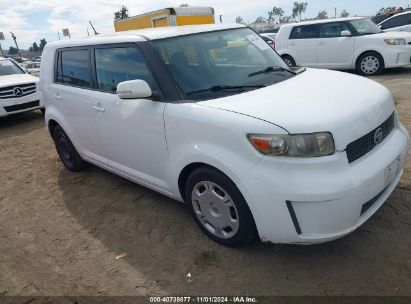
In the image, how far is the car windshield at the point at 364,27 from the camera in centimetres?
1021

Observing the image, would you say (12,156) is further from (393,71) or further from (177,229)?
(393,71)

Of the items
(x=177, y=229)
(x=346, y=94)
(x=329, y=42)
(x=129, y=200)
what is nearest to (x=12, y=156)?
(x=129, y=200)

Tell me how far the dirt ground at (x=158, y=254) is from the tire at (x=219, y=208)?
152mm

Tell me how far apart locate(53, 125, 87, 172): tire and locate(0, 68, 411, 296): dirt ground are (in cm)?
57

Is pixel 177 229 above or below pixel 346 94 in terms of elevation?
below

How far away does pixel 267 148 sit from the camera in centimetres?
253

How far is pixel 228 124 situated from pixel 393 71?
980 cm

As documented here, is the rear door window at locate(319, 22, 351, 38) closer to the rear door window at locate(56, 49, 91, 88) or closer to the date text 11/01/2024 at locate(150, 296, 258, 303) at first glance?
the rear door window at locate(56, 49, 91, 88)

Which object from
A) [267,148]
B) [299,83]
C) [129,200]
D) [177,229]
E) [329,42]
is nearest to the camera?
[267,148]

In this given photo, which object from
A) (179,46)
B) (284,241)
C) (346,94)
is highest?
(179,46)

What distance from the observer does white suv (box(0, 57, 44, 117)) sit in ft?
29.5

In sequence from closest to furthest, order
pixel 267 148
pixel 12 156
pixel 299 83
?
1. pixel 267 148
2. pixel 299 83
3. pixel 12 156

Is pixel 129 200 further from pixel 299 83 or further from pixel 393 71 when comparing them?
pixel 393 71

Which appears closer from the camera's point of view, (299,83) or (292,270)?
(292,270)
